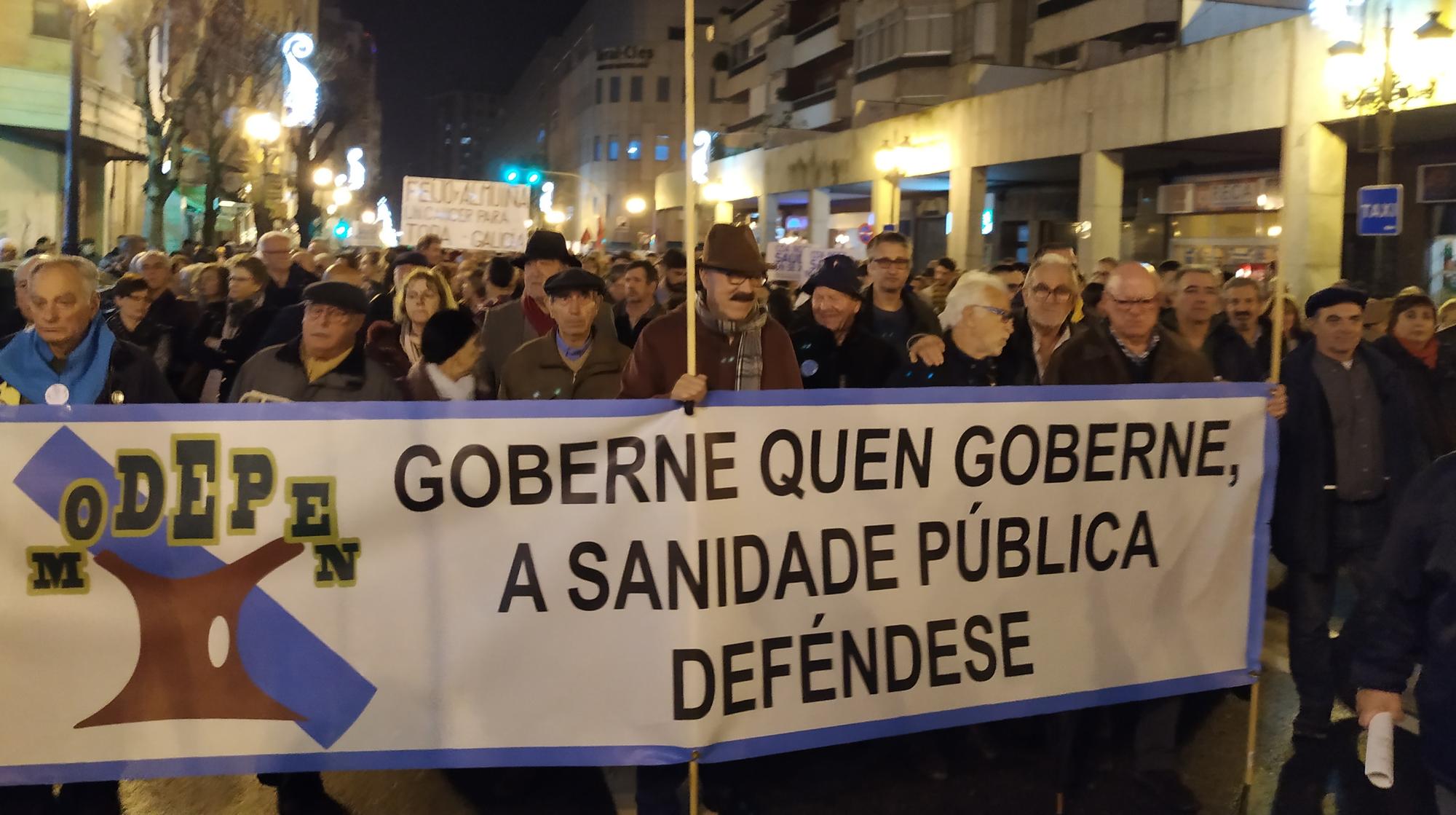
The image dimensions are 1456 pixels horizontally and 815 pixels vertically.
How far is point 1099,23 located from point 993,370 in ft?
91.6

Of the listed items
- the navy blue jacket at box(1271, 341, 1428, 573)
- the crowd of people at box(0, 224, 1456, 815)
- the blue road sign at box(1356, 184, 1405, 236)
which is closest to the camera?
the crowd of people at box(0, 224, 1456, 815)

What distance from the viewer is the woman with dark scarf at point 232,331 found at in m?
7.18

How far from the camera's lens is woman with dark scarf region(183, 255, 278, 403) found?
7.18m

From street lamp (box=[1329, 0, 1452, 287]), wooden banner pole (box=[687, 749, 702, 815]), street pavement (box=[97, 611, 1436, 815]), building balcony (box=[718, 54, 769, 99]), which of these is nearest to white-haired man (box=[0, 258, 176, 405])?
street pavement (box=[97, 611, 1436, 815])

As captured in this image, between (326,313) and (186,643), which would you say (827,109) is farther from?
(186,643)

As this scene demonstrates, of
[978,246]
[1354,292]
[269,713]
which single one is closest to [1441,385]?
[1354,292]

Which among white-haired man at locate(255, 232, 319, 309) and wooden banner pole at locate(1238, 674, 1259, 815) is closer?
wooden banner pole at locate(1238, 674, 1259, 815)

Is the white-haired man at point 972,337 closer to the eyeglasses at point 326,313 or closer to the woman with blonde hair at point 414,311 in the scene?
the eyeglasses at point 326,313

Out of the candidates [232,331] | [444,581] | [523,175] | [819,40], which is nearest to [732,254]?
[444,581]

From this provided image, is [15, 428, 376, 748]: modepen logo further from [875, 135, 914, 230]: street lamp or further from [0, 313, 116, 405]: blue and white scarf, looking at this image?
[875, 135, 914, 230]: street lamp

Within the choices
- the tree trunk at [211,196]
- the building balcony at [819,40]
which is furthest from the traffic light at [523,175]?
the building balcony at [819,40]

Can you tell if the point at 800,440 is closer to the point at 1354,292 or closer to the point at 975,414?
the point at 975,414

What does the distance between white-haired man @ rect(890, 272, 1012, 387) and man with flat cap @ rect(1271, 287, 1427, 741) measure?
3.98 ft

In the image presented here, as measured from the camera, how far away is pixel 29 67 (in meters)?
23.0
